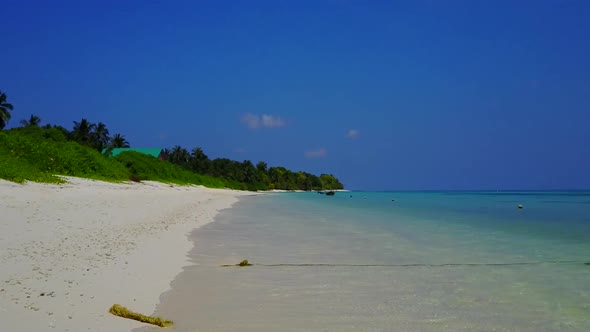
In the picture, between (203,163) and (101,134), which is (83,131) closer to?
(101,134)

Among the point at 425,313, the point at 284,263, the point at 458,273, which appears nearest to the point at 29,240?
the point at 284,263

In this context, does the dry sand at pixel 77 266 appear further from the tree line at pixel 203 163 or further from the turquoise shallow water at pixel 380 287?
the tree line at pixel 203 163

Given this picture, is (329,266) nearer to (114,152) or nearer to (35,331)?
(35,331)

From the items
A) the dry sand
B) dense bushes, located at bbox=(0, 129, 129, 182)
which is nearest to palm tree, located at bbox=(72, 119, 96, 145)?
dense bushes, located at bbox=(0, 129, 129, 182)

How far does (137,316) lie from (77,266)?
99.3 inches

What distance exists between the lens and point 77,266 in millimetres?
6645

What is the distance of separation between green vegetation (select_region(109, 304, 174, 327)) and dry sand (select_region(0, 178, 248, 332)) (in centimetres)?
9

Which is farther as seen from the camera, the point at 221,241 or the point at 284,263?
the point at 221,241

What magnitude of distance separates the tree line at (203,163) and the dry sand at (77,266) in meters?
50.6

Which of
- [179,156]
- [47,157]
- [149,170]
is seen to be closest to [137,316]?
[47,157]

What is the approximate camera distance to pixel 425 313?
5.43m

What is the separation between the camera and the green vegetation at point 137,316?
461cm

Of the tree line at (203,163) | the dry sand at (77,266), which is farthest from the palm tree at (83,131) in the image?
the dry sand at (77,266)

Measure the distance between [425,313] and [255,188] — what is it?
123 m
